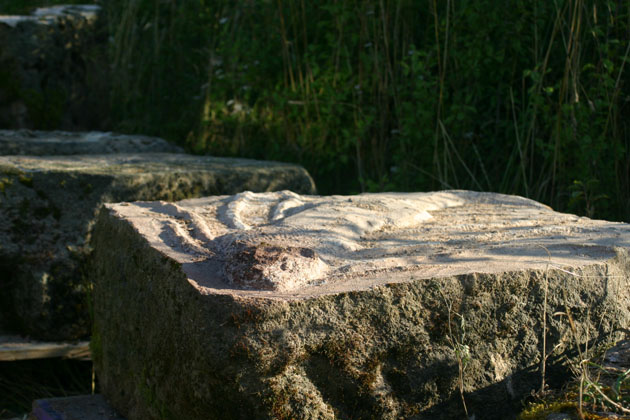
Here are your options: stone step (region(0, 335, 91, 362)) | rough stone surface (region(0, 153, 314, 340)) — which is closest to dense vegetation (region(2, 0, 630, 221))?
rough stone surface (region(0, 153, 314, 340))

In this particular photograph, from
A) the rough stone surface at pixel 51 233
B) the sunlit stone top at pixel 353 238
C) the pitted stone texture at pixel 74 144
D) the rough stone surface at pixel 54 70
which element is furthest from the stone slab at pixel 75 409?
the rough stone surface at pixel 54 70

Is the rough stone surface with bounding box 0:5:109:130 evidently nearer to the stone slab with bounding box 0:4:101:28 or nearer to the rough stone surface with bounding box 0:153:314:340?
the stone slab with bounding box 0:4:101:28

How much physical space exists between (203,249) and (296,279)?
34cm

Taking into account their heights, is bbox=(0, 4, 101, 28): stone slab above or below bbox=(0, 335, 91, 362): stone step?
above

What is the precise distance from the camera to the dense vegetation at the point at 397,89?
3.36 m

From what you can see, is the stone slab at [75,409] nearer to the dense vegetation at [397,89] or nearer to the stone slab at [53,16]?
the dense vegetation at [397,89]

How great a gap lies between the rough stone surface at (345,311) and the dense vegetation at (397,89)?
1333 millimetres

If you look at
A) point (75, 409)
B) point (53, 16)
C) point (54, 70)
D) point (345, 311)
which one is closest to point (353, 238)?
point (345, 311)

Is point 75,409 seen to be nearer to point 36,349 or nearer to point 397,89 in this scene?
point 36,349

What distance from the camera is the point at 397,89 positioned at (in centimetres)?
414

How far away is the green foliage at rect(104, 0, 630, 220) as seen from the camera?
336 centimetres

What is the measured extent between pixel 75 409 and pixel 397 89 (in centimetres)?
264

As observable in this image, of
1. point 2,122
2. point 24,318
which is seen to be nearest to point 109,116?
point 2,122

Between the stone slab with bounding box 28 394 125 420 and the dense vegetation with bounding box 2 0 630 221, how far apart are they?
2130mm
